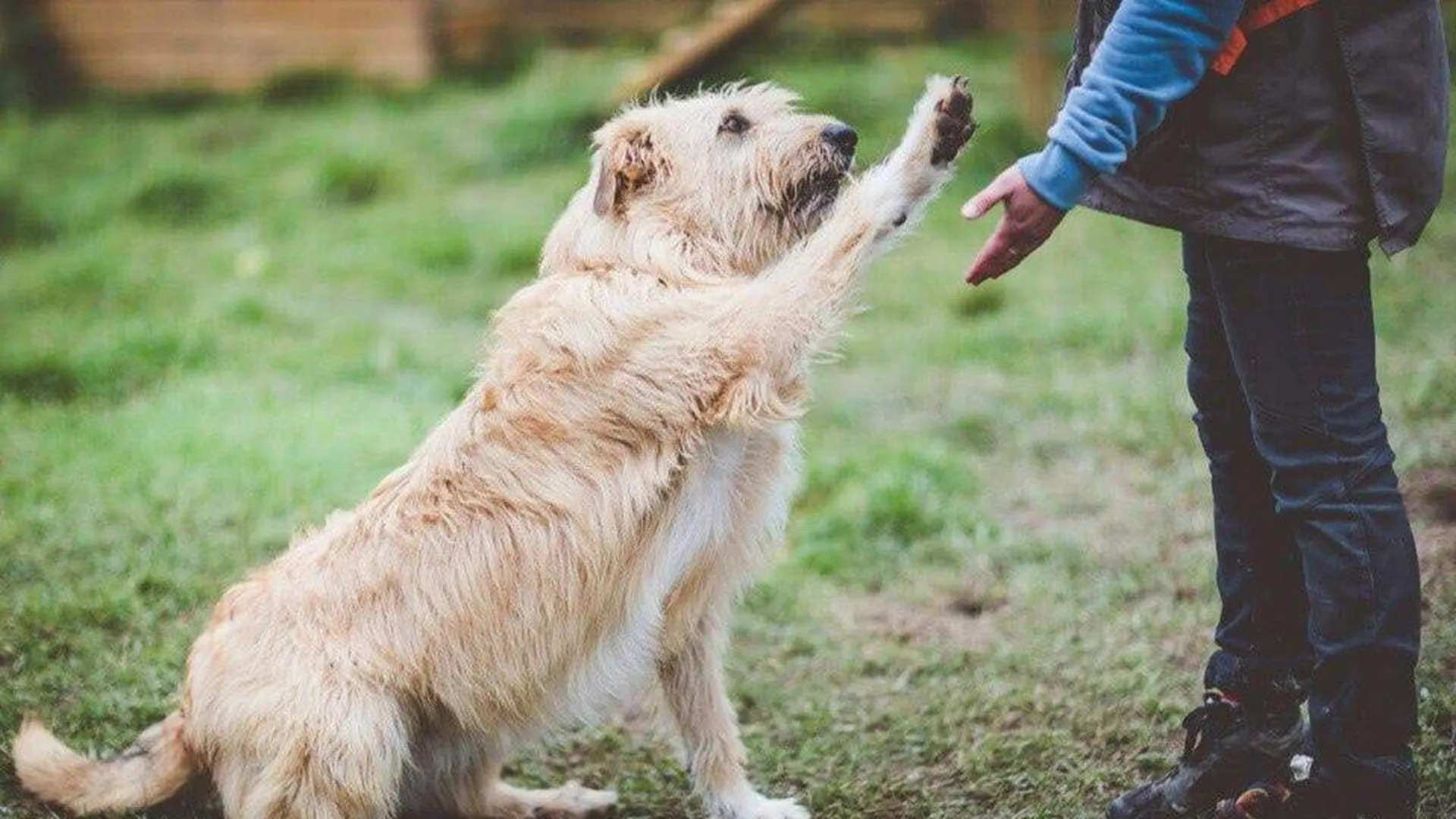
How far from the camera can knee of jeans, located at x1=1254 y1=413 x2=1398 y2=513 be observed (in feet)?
8.18

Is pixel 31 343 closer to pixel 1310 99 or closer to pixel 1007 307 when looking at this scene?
pixel 1007 307

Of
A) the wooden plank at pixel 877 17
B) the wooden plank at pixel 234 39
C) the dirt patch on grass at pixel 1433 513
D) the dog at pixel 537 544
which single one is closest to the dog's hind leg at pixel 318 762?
the dog at pixel 537 544

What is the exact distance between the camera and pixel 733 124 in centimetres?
343

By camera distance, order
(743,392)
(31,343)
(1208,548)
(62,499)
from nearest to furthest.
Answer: (743,392) < (1208,548) < (62,499) < (31,343)

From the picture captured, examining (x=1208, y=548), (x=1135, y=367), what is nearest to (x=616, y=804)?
(x=1208, y=548)

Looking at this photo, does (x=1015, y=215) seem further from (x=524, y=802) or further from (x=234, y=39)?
(x=234, y=39)

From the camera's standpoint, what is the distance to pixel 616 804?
342 cm

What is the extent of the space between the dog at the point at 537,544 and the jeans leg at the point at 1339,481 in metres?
0.74

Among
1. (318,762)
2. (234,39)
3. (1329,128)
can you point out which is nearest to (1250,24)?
(1329,128)

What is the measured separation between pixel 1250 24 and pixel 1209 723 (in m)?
1.42

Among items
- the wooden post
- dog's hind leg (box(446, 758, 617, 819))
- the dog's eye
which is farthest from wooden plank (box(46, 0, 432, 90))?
dog's hind leg (box(446, 758, 617, 819))

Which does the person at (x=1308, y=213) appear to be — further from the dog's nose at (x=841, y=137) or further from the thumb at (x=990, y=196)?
the dog's nose at (x=841, y=137)

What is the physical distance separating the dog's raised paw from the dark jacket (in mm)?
512

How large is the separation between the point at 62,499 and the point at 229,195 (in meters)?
4.11
